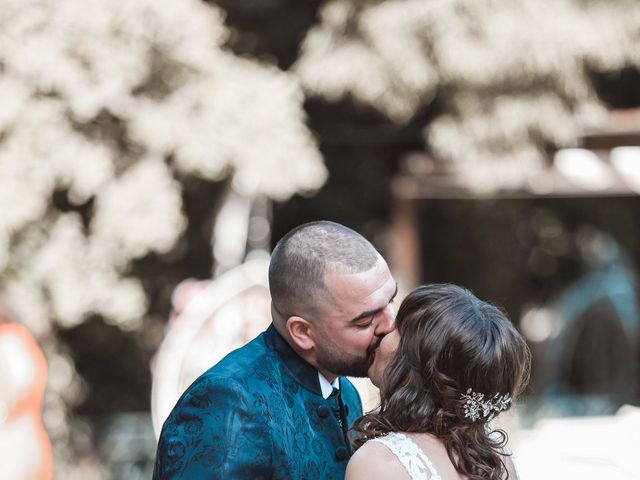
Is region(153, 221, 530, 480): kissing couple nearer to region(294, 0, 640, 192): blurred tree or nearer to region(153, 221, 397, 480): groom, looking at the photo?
region(153, 221, 397, 480): groom

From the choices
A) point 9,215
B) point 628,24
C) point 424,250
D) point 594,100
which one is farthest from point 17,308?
point 424,250

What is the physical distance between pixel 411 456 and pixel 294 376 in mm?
362

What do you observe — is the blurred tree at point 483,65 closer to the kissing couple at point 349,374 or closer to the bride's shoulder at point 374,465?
the kissing couple at point 349,374

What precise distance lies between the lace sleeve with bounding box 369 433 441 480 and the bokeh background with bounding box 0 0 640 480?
3356 millimetres

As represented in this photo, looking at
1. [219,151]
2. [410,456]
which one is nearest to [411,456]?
[410,456]

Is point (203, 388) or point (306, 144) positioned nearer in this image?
point (203, 388)

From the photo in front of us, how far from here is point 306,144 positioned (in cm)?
689

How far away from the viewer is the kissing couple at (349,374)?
2.06 meters

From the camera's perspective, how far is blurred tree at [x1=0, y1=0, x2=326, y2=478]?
237 inches

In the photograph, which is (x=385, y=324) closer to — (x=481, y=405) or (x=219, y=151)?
(x=481, y=405)

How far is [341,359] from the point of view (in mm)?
2232

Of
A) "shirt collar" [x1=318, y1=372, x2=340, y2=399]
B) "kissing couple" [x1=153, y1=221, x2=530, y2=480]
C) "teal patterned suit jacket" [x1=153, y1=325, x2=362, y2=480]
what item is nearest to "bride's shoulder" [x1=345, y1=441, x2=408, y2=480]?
"kissing couple" [x1=153, y1=221, x2=530, y2=480]

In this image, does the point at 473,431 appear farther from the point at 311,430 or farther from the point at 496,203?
the point at 496,203

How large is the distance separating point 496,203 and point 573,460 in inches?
209
